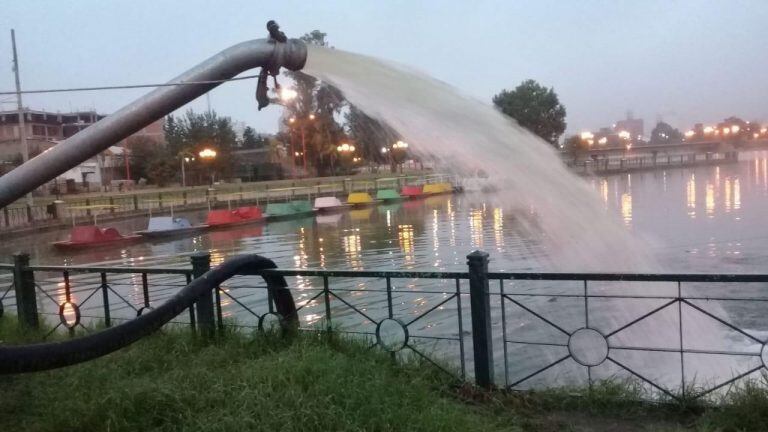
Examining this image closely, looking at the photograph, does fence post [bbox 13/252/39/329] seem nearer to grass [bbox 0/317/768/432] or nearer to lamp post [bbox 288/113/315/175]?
grass [bbox 0/317/768/432]

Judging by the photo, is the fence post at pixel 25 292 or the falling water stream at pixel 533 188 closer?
the falling water stream at pixel 533 188

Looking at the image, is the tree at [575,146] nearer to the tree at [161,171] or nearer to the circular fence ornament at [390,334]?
the tree at [161,171]

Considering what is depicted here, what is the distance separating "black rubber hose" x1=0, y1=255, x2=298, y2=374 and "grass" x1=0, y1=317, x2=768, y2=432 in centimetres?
38

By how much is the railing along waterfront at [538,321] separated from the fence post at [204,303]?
0.8 inches

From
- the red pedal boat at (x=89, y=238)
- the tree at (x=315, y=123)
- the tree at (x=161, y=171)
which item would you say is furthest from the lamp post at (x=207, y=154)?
the red pedal boat at (x=89, y=238)

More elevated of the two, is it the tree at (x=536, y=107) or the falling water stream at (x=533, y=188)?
the tree at (x=536, y=107)

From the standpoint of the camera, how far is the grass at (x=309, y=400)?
12.5 ft

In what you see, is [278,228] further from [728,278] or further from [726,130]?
[726,130]

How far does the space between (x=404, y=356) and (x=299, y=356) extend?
1.09 m

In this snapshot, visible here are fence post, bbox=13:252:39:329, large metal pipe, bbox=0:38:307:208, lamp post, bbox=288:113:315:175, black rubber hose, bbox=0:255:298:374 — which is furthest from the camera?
lamp post, bbox=288:113:315:175

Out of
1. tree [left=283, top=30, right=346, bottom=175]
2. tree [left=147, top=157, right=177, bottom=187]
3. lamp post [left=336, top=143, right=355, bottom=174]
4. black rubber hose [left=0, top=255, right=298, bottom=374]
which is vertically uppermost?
tree [left=283, top=30, right=346, bottom=175]

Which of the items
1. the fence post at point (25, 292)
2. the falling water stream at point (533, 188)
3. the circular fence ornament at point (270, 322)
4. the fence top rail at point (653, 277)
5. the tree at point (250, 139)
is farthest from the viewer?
the tree at point (250, 139)

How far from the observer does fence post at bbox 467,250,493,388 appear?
4.84 m

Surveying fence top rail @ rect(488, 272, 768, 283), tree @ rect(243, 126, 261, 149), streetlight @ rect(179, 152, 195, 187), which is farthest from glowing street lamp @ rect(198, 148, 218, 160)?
fence top rail @ rect(488, 272, 768, 283)
